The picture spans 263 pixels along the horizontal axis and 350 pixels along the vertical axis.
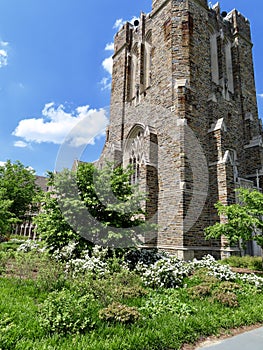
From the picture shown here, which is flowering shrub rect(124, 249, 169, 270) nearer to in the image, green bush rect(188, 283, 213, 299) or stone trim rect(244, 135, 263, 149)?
green bush rect(188, 283, 213, 299)

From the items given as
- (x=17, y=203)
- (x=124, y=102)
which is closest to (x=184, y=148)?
(x=124, y=102)

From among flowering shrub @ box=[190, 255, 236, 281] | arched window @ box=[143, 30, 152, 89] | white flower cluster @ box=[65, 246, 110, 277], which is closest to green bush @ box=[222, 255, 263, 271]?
flowering shrub @ box=[190, 255, 236, 281]

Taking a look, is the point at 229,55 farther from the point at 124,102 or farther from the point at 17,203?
the point at 17,203

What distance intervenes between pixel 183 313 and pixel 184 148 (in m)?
7.82

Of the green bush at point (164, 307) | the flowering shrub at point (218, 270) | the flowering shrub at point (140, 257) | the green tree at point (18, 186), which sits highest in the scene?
the green tree at point (18, 186)

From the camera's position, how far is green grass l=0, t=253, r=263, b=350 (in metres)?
2.97

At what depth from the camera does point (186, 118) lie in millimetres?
11516

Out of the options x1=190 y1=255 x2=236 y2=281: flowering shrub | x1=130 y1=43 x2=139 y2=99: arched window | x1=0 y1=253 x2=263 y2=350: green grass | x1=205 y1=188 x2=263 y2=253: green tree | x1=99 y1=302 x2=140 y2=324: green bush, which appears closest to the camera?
x1=0 y1=253 x2=263 y2=350: green grass

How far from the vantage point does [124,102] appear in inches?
673

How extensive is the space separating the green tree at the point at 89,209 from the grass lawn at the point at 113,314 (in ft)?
6.21

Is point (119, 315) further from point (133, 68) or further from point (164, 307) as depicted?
point (133, 68)

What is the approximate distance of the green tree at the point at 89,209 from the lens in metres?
7.71

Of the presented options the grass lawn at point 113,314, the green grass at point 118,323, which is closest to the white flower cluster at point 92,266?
the grass lawn at point 113,314

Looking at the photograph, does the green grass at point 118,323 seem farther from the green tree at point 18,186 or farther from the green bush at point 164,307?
the green tree at point 18,186
